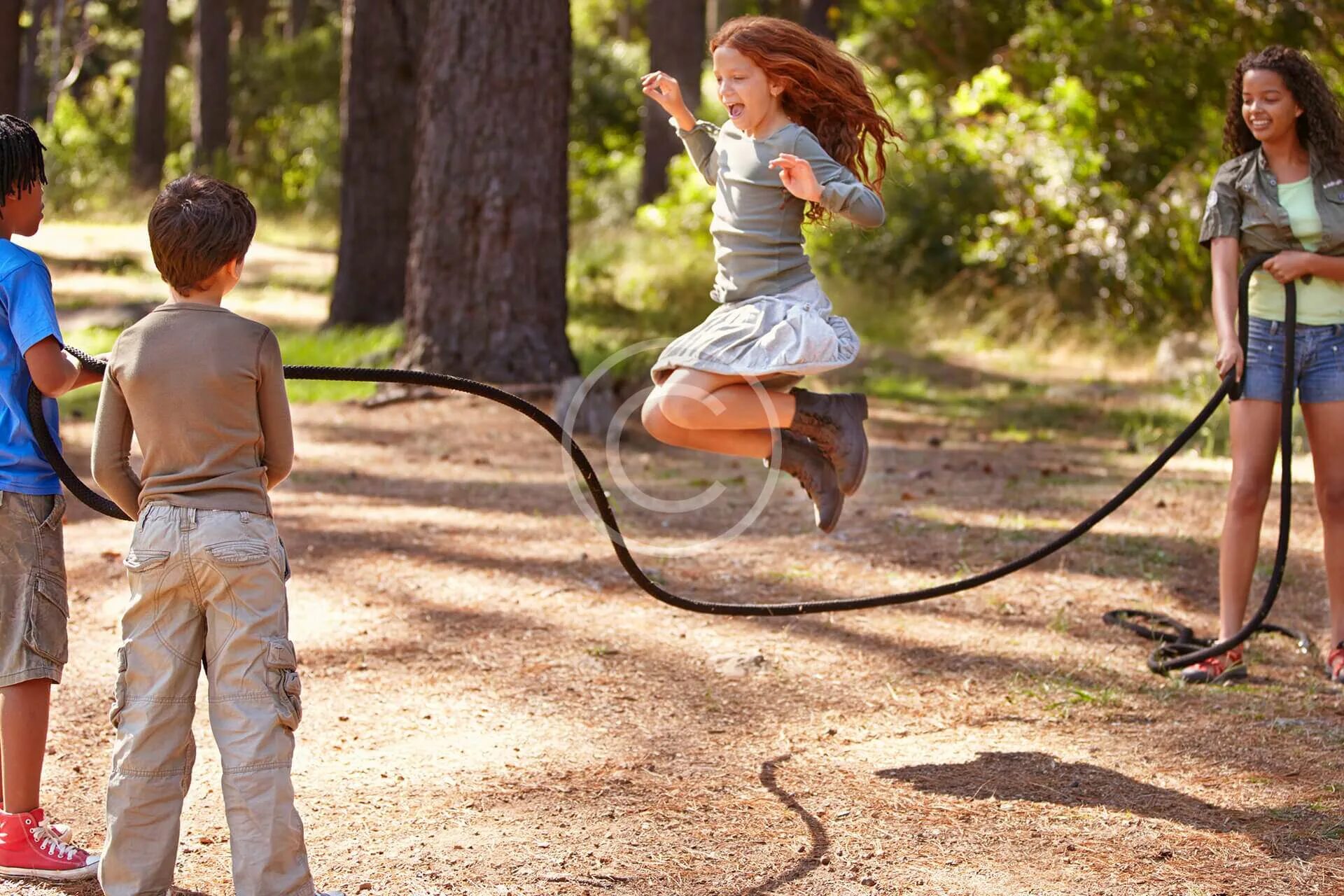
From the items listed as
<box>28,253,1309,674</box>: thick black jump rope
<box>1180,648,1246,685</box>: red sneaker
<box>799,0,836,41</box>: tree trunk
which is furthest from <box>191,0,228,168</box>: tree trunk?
<box>1180,648,1246,685</box>: red sneaker

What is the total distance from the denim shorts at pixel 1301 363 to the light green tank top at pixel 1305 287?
0.03m

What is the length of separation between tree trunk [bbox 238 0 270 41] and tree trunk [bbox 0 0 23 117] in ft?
69.2

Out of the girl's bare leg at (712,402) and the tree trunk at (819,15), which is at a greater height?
the tree trunk at (819,15)

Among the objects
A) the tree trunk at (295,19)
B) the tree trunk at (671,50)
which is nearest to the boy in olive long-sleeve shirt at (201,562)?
the tree trunk at (671,50)

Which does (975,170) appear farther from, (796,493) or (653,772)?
(653,772)

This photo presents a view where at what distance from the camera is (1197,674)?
523cm

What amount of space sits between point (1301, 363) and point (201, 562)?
154 inches

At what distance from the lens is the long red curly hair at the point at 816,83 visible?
4.19 m

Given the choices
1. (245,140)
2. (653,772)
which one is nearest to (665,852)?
(653,772)

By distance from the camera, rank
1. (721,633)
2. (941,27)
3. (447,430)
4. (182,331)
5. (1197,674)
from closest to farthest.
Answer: (182,331) < (1197,674) < (721,633) < (447,430) < (941,27)

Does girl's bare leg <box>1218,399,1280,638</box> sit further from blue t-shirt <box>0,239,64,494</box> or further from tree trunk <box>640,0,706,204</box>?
tree trunk <box>640,0,706,204</box>

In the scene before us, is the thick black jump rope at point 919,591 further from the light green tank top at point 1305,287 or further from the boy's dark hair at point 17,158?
the boy's dark hair at point 17,158

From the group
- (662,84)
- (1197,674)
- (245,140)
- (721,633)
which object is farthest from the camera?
(245,140)

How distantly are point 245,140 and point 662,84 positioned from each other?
22.9 meters
